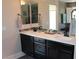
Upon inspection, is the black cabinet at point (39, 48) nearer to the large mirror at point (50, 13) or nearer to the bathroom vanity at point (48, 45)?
the bathroom vanity at point (48, 45)

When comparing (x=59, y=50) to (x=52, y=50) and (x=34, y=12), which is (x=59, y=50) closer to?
(x=52, y=50)

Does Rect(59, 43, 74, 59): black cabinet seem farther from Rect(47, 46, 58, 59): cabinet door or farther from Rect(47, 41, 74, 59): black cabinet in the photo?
Rect(47, 46, 58, 59): cabinet door

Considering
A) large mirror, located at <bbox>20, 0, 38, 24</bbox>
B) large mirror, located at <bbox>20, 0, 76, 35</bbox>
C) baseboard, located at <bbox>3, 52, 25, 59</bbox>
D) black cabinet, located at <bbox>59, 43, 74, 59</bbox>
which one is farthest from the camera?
large mirror, located at <bbox>20, 0, 38, 24</bbox>

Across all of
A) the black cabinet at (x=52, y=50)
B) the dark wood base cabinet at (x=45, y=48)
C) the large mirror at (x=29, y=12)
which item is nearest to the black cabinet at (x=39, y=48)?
the dark wood base cabinet at (x=45, y=48)

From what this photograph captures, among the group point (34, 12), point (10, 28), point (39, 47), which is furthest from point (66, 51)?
point (34, 12)

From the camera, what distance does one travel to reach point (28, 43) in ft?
11.8

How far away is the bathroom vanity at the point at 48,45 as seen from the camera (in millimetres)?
2514

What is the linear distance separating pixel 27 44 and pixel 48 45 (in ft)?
3.11

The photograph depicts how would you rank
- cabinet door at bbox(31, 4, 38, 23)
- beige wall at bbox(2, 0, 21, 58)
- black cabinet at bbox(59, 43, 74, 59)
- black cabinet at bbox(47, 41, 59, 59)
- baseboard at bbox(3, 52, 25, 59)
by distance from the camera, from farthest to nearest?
1. cabinet door at bbox(31, 4, 38, 23)
2. baseboard at bbox(3, 52, 25, 59)
3. beige wall at bbox(2, 0, 21, 58)
4. black cabinet at bbox(47, 41, 59, 59)
5. black cabinet at bbox(59, 43, 74, 59)

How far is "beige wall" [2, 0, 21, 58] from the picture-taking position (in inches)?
134

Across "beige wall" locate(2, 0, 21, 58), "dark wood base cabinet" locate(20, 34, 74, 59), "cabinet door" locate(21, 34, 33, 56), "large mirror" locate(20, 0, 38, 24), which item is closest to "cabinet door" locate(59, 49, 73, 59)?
"dark wood base cabinet" locate(20, 34, 74, 59)

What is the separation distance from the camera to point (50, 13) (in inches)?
143

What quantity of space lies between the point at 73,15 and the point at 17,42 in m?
2.01

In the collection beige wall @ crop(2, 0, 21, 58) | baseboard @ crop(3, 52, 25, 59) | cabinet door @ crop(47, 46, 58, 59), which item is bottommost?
baseboard @ crop(3, 52, 25, 59)
